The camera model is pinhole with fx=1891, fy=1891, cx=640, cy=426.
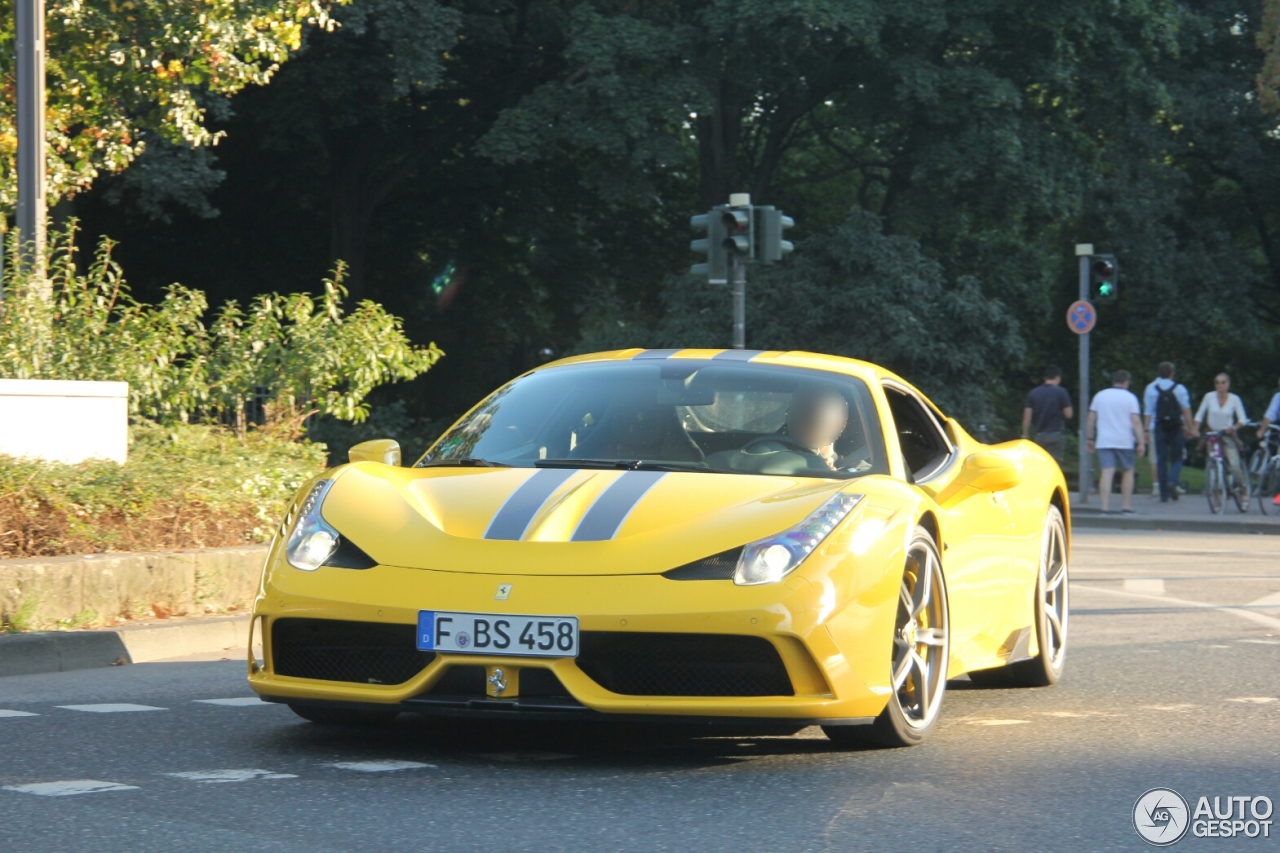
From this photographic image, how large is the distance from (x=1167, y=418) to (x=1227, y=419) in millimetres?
1592

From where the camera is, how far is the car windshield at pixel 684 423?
21.1ft

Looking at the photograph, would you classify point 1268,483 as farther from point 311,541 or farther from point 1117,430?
point 311,541

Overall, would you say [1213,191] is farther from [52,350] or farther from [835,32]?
[52,350]

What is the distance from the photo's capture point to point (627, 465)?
6.29 metres

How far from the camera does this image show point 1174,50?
31875 mm

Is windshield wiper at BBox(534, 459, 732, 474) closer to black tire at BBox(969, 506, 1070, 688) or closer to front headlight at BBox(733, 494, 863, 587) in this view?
front headlight at BBox(733, 494, 863, 587)

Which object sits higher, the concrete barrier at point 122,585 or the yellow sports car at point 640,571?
the yellow sports car at point 640,571

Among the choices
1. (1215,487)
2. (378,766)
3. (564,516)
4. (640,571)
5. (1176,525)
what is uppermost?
(564,516)

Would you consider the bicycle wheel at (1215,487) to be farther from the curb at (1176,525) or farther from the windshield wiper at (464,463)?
the windshield wiper at (464,463)

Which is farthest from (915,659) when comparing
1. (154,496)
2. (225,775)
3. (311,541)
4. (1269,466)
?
(1269,466)

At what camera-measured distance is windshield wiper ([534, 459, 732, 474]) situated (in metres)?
6.24

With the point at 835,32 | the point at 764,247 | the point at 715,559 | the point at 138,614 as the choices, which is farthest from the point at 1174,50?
the point at 715,559

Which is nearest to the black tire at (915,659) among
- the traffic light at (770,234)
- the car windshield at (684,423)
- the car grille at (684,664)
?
the car windshield at (684,423)

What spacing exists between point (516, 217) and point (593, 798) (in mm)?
32615
